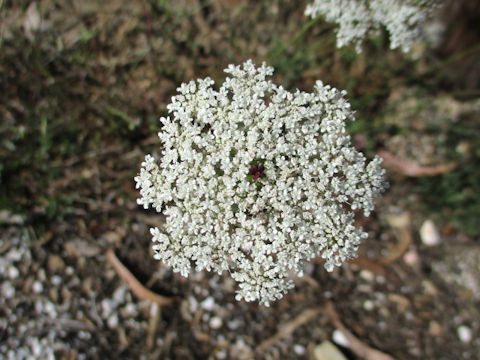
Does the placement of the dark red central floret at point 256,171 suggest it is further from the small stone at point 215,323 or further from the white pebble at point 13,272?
the white pebble at point 13,272

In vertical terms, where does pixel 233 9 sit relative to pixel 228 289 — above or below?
above

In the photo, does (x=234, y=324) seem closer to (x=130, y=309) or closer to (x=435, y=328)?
(x=130, y=309)

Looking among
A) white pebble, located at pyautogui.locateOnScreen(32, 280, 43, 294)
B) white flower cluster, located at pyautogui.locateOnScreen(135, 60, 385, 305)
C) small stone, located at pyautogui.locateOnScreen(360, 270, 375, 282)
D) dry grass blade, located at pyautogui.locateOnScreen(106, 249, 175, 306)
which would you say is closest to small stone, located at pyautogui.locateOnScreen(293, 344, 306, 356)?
small stone, located at pyautogui.locateOnScreen(360, 270, 375, 282)

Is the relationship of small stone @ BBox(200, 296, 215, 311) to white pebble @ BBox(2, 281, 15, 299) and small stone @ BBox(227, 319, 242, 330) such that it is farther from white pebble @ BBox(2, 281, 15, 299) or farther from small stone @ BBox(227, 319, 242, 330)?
white pebble @ BBox(2, 281, 15, 299)

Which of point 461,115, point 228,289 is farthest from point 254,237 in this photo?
point 461,115

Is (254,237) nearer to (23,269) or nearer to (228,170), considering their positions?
(228,170)

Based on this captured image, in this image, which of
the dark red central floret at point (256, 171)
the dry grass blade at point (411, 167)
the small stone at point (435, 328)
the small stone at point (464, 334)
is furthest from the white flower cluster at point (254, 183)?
the small stone at point (464, 334)
